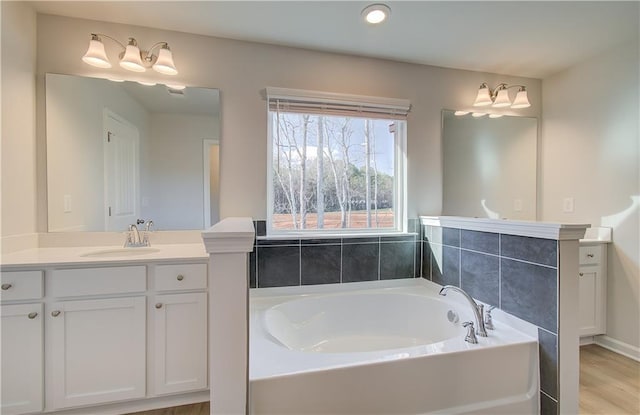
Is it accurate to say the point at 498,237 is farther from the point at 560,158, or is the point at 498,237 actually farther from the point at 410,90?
the point at 560,158

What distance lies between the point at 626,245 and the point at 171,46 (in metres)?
3.61

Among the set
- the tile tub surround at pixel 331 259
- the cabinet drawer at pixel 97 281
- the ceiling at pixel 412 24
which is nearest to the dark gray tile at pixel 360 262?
the tile tub surround at pixel 331 259

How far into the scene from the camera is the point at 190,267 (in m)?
1.75

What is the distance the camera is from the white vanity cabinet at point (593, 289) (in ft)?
7.84

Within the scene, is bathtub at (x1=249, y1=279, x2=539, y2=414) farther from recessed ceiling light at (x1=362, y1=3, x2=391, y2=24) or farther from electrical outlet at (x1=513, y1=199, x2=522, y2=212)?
recessed ceiling light at (x1=362, y1=3, x2=391, y2=24)

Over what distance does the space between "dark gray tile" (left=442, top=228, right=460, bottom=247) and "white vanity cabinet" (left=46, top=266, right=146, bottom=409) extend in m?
1.98

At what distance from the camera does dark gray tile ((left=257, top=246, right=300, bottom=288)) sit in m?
2.24

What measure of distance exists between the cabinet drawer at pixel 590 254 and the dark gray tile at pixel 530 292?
1.16 metres

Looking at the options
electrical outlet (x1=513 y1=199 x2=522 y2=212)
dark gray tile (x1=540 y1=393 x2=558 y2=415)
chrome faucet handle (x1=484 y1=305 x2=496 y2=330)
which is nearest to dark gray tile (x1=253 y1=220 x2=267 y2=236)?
chrome faucet handle (x1=484 y1=305 x2=496 y2=330)

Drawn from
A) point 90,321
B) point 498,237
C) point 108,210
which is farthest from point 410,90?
Result: point 90,321

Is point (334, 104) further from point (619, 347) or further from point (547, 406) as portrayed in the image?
point (619, 347)

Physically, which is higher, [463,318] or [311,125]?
[311,125]

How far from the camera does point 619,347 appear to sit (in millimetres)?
2350

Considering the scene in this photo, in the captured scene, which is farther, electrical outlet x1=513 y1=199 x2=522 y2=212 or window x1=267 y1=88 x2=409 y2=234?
electrical outlet x1=513 y1=199 x2=522 y2=212
